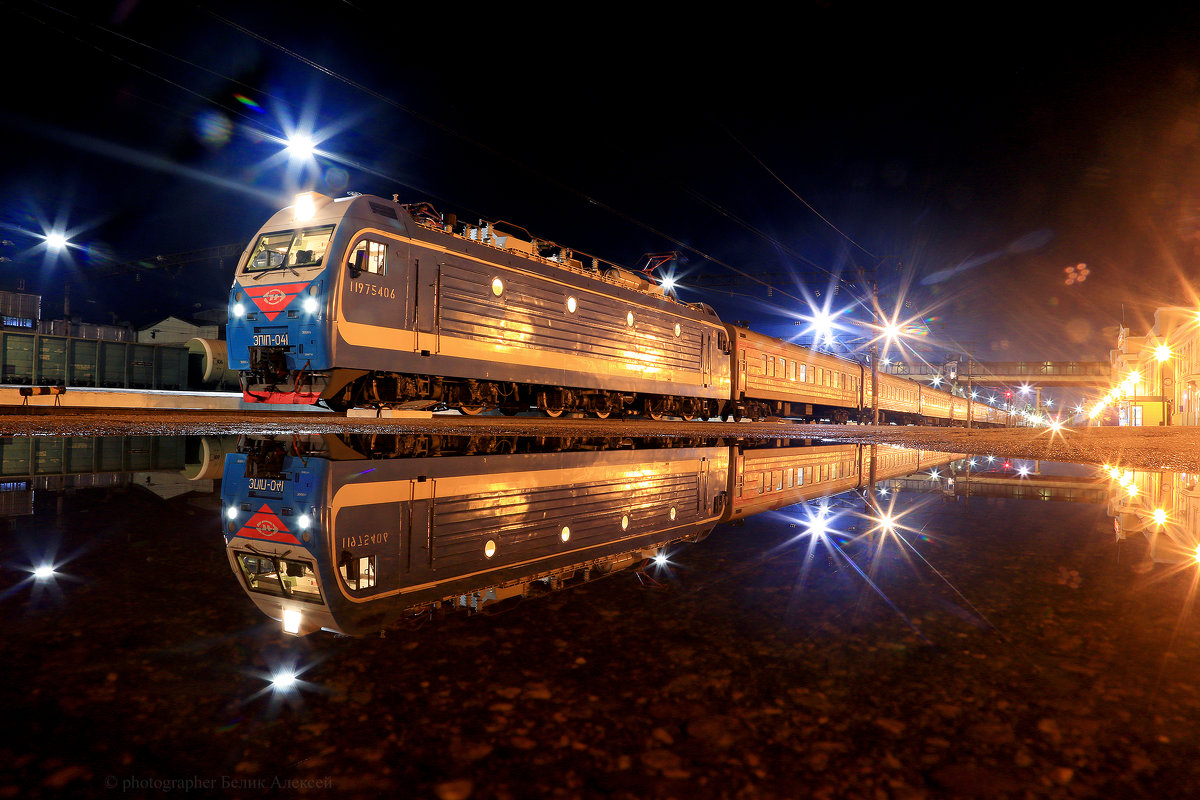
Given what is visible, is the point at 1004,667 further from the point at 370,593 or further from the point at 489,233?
the point at 489,233

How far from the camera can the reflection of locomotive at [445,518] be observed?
2.10 metres

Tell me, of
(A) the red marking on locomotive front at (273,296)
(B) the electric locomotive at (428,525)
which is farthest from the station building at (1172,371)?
(B) the electric locomotive at (428,525)

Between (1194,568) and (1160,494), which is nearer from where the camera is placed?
(1194,568)

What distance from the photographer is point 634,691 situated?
4.44 feet

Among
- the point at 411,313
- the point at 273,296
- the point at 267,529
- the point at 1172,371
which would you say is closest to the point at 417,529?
the point at 267,529

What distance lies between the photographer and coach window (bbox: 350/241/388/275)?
11.2 m

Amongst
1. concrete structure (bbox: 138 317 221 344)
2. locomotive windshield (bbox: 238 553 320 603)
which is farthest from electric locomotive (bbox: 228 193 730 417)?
concrete structure (bbox: 138 317 221 344)

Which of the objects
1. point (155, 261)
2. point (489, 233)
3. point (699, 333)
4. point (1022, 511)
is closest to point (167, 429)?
point (489, 233)

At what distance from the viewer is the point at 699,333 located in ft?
71.5

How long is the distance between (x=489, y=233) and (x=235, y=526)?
1235 centimetres

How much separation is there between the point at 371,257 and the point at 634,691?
37.1 feet

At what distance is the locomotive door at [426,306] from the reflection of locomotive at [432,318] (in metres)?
0.03

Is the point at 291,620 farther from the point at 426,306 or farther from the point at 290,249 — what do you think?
the point at 290,249

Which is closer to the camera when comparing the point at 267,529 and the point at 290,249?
the point at 267,529
